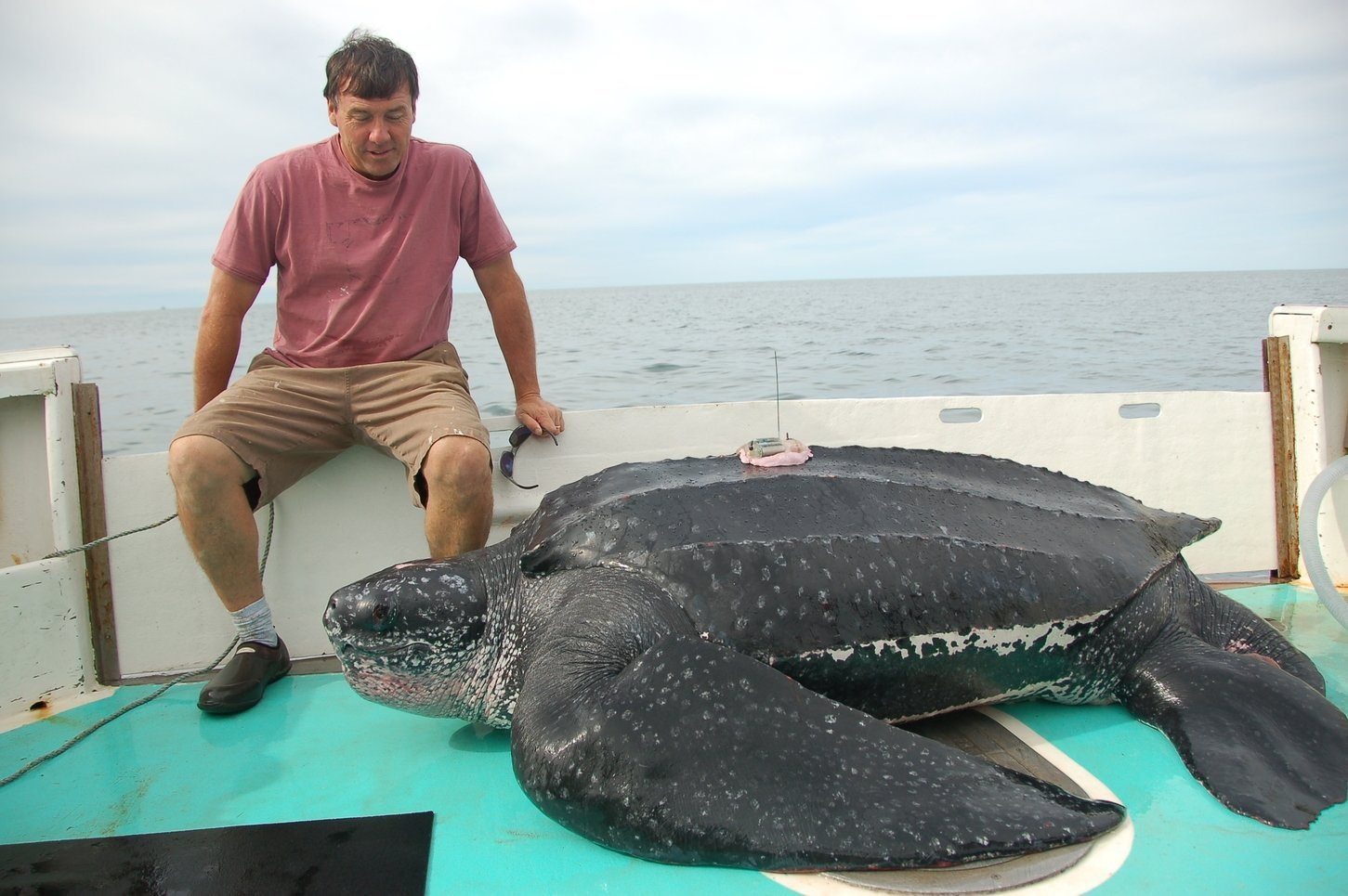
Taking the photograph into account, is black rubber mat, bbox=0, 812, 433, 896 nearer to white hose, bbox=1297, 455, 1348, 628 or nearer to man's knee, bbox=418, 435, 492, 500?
man's knee, bbox=418, 435, 492, 500

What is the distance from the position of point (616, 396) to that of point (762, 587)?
338 inches

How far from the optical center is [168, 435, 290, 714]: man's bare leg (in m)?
2.32

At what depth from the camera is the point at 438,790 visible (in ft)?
6.01

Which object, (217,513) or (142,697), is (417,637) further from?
(142,697)

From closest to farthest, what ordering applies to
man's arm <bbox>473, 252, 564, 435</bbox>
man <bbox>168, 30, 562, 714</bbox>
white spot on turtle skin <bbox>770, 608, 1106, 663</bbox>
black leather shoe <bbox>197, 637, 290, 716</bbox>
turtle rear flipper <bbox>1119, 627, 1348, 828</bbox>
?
1. turtle rear flipper <bbox>1119, 627, 1348, 828</bbox>
2. white spot on turtle skin <bbox>770, 608, 1106, 663</bbox>
3. black leather shoe <bbox>197, 637, 290, 716</bbox>
4. man <bbox>168, 30, 562, 714</bbox>
5. man's arm <bbox>473, 252, 564, 435</bbox>

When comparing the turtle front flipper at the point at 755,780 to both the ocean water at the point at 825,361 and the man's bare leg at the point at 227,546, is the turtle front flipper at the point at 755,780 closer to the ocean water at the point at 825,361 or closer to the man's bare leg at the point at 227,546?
the man's bare leg at the point at 227,546

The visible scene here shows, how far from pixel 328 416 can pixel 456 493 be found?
0.58 metres

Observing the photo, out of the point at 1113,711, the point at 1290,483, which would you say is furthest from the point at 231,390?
the point at 1290,483

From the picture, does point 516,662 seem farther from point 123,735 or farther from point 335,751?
point 123,735

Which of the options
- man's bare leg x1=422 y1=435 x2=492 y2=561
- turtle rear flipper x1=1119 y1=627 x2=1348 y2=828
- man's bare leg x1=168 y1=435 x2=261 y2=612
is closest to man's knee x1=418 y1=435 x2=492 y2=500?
man's bare leg x1=422 y1=435 x2=492 y2=561

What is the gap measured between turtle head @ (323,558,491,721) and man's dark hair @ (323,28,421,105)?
4.96 feet

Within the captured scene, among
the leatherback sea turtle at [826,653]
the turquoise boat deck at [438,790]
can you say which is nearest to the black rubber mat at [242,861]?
the turquoise boat deck at [438,790]

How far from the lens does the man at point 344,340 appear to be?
94.3 inches

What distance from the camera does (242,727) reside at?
221 cm
